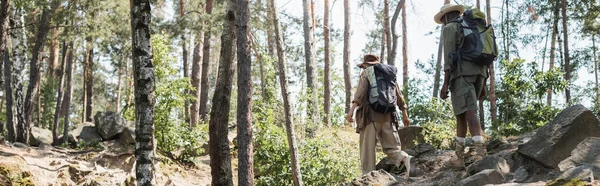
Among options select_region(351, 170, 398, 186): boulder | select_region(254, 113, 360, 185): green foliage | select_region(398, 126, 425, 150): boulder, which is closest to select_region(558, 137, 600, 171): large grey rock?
select_region(351, 170, 398, 186): boulder

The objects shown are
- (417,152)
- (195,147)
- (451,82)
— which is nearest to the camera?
(451,82)

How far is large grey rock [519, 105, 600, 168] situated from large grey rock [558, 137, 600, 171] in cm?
41

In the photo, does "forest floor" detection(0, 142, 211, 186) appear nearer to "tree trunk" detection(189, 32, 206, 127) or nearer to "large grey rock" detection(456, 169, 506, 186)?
"tree trunk" detection(189, 32, 206, 127)

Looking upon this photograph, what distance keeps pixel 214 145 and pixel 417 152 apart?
3175 mm

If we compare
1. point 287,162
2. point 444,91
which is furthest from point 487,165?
point 287,162

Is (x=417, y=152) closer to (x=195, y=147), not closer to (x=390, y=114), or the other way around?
(x=390, y=114)

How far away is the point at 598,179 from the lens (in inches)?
172

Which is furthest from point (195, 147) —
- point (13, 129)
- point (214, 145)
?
point (13, 129)

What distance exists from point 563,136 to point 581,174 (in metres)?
1.35

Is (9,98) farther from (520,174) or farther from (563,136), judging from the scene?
(563,136)

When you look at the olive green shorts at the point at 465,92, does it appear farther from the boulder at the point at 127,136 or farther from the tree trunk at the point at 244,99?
the boulder at the point at 127,136

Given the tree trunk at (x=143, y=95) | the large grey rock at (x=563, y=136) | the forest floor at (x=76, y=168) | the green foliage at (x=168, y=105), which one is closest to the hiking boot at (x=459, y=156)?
the large grey rock at (x=563, y=136)

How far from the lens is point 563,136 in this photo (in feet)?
18.0

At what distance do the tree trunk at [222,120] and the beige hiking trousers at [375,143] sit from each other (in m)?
2.89
